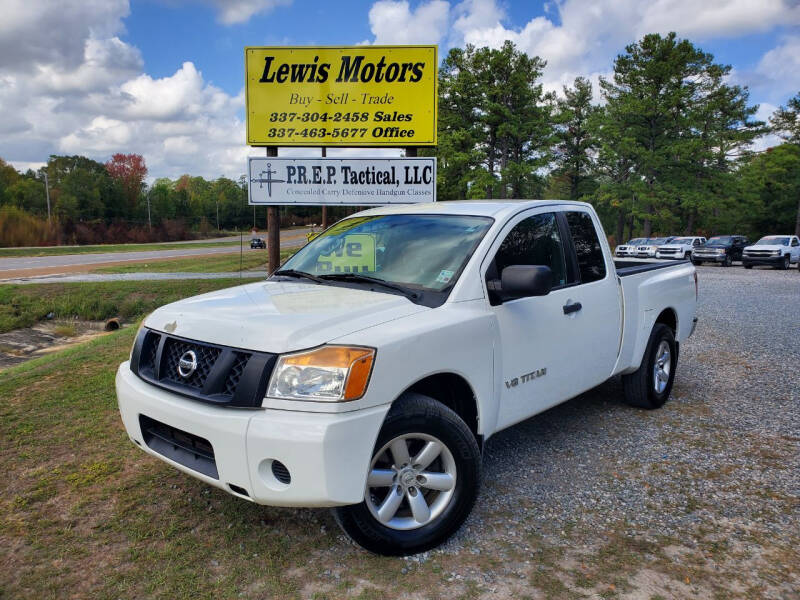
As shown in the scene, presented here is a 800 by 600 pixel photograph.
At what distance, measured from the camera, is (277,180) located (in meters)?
7.84

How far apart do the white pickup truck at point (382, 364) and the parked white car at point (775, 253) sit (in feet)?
89.8

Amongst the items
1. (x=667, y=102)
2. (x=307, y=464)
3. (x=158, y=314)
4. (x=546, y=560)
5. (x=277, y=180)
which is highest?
(x=667, y=102)

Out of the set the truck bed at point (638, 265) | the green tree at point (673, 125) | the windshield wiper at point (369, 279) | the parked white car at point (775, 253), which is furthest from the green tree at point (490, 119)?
the windshield wiper at point (369, 279)

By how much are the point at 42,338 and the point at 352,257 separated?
10957 mm

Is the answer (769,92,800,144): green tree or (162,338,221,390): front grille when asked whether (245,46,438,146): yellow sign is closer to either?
(162,338,221,390): front grille

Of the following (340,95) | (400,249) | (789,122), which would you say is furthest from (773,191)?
(400,249)

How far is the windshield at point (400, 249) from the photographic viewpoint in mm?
3268

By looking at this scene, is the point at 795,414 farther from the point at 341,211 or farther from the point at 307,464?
the point at 341,211

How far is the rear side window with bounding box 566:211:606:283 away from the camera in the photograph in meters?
4.12

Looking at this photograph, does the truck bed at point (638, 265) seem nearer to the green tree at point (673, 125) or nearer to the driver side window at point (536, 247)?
the driver side window at point (536, 247)

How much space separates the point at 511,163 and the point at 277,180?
36243 mm

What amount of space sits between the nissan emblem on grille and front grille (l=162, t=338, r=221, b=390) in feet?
0.04

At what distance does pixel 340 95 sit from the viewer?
324 inches

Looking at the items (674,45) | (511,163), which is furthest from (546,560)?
(674,45)
